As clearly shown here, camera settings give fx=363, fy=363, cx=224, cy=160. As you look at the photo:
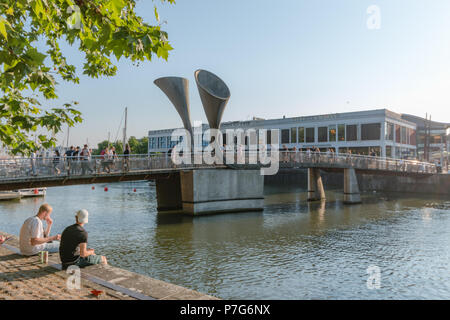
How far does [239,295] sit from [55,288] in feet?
15.9

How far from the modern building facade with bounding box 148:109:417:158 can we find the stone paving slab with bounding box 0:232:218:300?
56.5m

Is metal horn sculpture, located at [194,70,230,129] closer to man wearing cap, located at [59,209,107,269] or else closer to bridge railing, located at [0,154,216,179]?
bridge railing, located at [0,154,216,179]

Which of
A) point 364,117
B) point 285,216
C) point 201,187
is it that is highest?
point 364,117

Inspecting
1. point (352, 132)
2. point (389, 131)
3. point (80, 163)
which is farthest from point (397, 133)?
point (80, 163)

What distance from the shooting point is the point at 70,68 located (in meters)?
9.71

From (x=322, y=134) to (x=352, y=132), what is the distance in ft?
19.0

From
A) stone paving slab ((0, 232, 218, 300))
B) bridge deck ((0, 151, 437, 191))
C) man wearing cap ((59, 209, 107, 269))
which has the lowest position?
stone paving slab ((0, 232, 218, 300))

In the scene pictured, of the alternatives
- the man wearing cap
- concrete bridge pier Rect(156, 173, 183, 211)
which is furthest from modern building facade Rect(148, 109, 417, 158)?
the man wearing cap

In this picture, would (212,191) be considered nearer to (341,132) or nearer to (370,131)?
(370,131)

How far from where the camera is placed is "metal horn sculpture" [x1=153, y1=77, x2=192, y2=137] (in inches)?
1168
